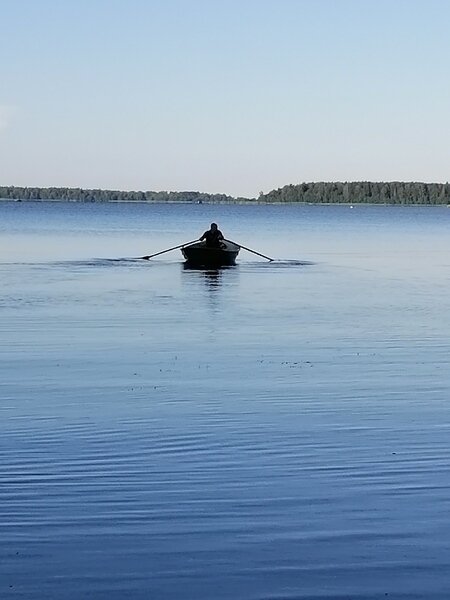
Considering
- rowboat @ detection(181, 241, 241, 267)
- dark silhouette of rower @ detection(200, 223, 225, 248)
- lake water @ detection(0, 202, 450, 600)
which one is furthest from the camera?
rowboat @ detection(181, 241, 241, 267)

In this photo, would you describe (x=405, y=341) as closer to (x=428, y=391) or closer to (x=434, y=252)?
(x=428, y=391)

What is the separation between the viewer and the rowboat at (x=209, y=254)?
147 ft

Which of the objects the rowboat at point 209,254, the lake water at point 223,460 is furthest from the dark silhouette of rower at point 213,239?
the lake water at point 223,460

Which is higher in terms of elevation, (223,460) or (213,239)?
(223,460)

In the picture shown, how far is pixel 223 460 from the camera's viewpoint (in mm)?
10242

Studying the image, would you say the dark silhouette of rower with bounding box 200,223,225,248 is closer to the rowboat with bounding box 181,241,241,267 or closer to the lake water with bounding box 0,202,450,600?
the rowboat with bounding box 181,241,241,267

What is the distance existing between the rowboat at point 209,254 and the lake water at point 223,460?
20.4 meters

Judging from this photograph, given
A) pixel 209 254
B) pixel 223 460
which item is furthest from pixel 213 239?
pixel 223 460

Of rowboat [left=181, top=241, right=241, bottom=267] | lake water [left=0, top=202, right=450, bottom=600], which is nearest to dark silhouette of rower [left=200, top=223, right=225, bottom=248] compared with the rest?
rowboat [left=181, top=241, right=241, bottom=267]

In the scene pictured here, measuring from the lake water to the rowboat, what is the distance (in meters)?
20.4

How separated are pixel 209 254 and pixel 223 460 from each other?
3463 centimetres

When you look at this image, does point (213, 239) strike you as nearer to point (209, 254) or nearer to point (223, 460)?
point (209, 254)

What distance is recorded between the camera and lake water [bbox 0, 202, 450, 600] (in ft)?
24.1

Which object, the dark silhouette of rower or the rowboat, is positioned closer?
the dark silhouette of rower
